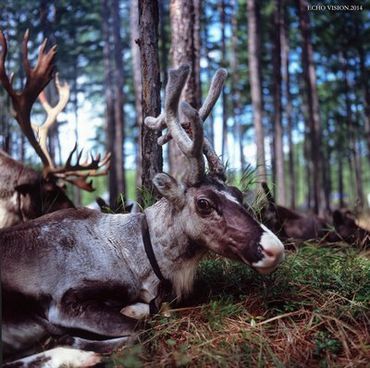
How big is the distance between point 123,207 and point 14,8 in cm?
571

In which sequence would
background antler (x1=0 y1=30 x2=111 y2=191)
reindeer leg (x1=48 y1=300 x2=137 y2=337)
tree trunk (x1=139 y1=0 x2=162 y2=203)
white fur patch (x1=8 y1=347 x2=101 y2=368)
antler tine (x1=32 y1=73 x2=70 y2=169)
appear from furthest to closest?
antler tine (x1=32 y1=73 x2=70 y2=169)
background antler (x1=0 y1=30 x2=111 y2=191)
tree trunk (x1=139 y1=0 x2=162 y2=203)
reindeer leg (x1=48 y1=300 x2=137 y2=337)
white fur patch (x1=8 y1=347 x2=101 y2=368)

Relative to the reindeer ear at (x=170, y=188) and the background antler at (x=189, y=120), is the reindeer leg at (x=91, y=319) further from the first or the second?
the background antler at (x=189, y=120)

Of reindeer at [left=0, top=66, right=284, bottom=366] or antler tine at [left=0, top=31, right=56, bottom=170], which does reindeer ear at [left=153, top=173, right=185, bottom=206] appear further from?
antler tine at [left=0, top=31, right=56, bottom=170]

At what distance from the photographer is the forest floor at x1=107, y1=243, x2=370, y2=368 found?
264cm

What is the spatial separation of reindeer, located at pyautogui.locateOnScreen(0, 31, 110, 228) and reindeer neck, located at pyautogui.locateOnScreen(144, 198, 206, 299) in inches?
111

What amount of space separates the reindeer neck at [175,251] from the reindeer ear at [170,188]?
11cm

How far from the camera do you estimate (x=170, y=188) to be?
3314mm

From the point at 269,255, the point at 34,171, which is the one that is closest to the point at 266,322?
the point at 269,255

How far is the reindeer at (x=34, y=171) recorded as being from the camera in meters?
5.64

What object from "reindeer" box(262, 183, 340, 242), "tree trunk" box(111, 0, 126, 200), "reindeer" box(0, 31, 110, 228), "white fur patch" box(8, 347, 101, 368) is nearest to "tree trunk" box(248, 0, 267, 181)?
"tree trunk" box(111, 0, 126, 200)

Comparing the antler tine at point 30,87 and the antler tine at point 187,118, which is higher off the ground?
the antler tine at point 30,87

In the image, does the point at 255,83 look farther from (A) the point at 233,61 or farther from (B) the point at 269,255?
(B) the point at 269,255

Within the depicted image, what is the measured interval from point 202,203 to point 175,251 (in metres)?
0.46

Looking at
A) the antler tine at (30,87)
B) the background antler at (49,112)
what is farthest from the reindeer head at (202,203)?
the antler tine at (30,87)
